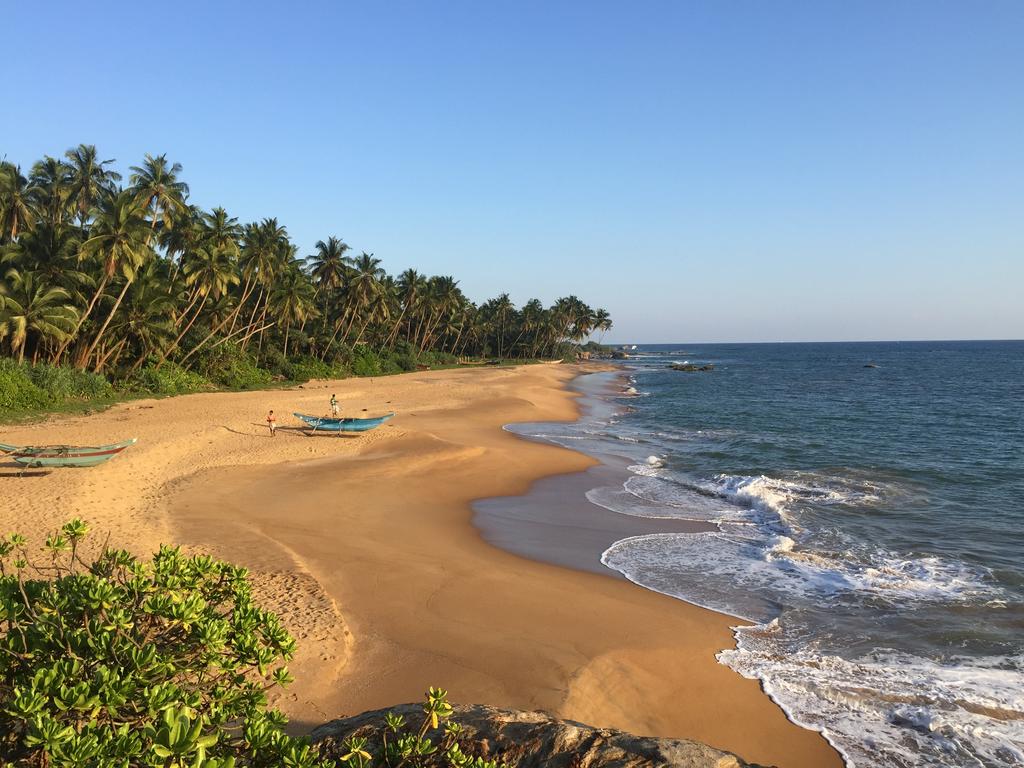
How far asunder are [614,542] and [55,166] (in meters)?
44.4

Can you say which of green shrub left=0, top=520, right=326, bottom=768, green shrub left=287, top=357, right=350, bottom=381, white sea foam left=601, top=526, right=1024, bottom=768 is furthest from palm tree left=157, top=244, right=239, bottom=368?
green shrub left=0, top=520, right=326, bottom=768

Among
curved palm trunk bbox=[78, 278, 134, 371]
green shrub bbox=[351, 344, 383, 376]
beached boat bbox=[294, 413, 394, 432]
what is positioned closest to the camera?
beached boat bbox=[294, 413, 394, 432]

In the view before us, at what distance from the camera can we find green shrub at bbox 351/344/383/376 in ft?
200

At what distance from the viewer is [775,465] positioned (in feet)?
81.1

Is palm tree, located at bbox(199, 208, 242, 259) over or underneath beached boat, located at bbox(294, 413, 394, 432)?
over

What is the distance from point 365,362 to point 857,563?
54.5 meters

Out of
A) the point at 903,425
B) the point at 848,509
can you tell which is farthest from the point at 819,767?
the point at 903,425

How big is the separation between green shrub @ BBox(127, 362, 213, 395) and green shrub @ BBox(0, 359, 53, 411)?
7.31m

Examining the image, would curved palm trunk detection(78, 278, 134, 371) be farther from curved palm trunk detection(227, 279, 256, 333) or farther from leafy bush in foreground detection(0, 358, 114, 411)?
curved palm trunk detection(227, 279, 256, 333)

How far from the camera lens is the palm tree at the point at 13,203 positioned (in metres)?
34.7

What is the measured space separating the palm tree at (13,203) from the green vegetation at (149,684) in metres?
40.4

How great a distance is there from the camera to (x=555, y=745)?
442 centimetres

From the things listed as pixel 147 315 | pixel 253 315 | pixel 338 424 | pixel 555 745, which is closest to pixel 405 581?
pixel 555 745

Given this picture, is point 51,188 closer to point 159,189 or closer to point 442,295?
point 159,189
